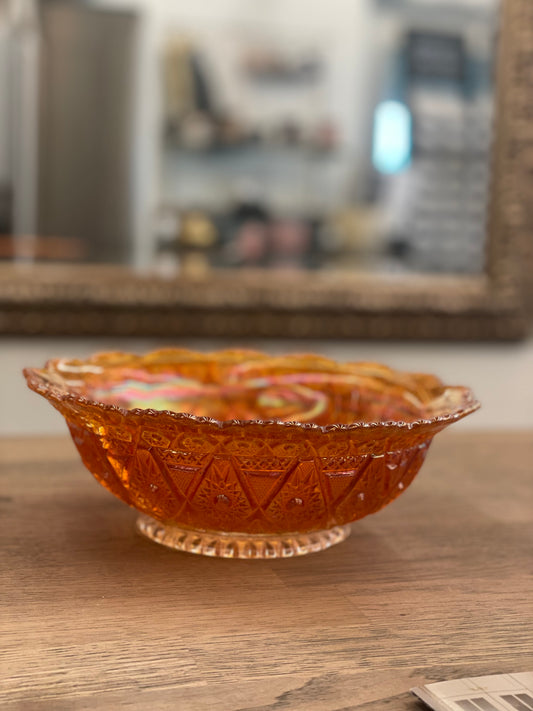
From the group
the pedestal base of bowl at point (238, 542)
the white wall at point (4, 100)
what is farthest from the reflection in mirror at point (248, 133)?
the pedestal base of bowl at point (238, 542)

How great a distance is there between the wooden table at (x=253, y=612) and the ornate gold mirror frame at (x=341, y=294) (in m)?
0.99

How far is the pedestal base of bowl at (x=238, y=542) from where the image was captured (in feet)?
2.20

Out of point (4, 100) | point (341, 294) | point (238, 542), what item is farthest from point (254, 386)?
point (4, 100)

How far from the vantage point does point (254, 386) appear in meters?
0.89

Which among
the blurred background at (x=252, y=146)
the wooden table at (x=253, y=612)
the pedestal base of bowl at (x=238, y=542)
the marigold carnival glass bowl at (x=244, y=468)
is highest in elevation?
the blurred background at (x=252, y=146)

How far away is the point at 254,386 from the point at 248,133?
1.12 m

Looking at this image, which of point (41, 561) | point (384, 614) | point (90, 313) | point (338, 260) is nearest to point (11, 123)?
point (90, 313)

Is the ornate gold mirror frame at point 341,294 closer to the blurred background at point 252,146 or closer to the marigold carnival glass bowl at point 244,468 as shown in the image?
the blurred background at point 252,146

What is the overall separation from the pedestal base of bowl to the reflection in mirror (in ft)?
3.99

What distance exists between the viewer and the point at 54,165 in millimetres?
1808

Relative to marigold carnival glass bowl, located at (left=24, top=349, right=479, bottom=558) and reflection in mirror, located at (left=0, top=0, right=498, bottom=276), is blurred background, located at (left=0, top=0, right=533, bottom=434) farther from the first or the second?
marigold carnival glass bowl, located at (left=24, top=349, right=479, bottom=558)

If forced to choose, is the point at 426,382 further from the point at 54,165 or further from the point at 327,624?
the point at 54,165

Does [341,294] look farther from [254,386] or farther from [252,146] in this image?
[254,386]

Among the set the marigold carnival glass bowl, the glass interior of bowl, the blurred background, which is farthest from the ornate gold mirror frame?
the marigold carnival glass bowl
